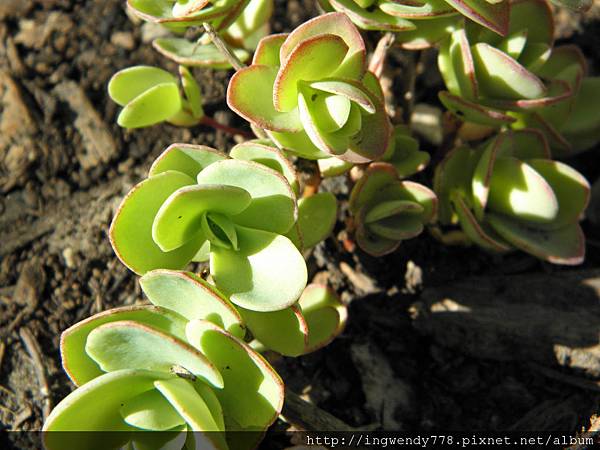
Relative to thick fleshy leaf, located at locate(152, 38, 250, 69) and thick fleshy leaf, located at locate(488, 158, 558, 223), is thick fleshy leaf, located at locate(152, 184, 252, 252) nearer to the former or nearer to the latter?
thick fleshy leaf, located at locate(152, 38, 250, 69)

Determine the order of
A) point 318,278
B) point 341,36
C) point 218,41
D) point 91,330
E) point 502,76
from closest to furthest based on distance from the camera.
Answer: point 91,330 < point 341,36 < point 218,41 < point 502,76 < point 318,278

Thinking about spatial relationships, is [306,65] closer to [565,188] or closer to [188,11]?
[188,11]

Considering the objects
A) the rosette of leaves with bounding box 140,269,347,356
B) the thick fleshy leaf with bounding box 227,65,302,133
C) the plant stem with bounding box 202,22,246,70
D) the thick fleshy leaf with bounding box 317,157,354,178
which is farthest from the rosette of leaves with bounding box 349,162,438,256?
the plant stem with bounding box 202,22,246,70

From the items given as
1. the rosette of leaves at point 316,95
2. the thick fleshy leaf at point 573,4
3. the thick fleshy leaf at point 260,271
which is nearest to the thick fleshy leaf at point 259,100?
the rosette of leaves at point 316,95

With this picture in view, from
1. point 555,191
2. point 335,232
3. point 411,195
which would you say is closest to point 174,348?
point 411,195

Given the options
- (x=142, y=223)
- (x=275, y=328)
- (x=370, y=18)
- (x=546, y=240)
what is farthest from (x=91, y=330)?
(x=546, y=240)
